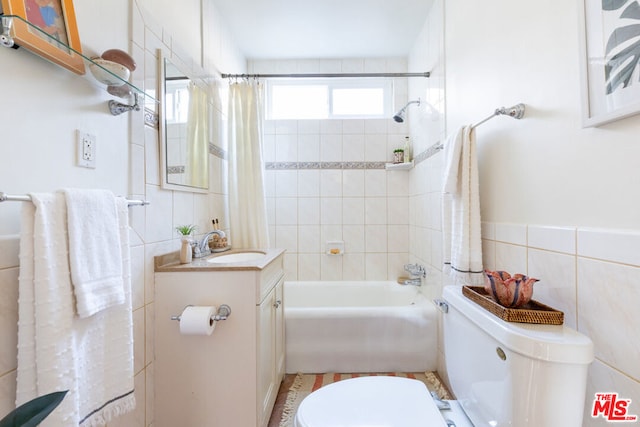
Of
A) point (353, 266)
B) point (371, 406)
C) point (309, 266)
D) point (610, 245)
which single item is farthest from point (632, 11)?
point (309, 266)

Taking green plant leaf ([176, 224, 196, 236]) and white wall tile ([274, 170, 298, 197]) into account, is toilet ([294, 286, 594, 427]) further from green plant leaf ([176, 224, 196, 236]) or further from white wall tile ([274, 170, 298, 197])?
white wall tile ([274, 170, 298, 197])

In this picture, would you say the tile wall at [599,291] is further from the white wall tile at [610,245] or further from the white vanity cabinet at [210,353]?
the white vanity cabinet at [210,353]

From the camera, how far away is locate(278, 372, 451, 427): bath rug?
63.6 inches

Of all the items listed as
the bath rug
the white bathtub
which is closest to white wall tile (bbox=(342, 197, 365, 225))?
the white bathtub

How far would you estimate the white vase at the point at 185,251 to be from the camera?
4.71ft

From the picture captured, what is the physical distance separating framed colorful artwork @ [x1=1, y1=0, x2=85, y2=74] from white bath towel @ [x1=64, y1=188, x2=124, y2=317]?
1.28ft

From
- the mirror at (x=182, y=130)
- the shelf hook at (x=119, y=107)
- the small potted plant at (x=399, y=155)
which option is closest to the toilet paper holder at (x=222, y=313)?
the mirror at (x=182, y=130)

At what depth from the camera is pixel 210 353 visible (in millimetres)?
1311

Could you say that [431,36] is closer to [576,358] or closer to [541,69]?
[541,69]

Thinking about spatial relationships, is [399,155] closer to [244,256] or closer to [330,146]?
[330,146]

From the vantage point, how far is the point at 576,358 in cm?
Answer: 65

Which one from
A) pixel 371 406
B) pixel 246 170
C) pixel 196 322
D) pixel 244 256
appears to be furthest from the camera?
pixel 246 170

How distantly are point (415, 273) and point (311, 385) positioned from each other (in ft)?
3.98

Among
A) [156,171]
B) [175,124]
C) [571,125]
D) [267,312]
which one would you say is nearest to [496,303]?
[571,125]
